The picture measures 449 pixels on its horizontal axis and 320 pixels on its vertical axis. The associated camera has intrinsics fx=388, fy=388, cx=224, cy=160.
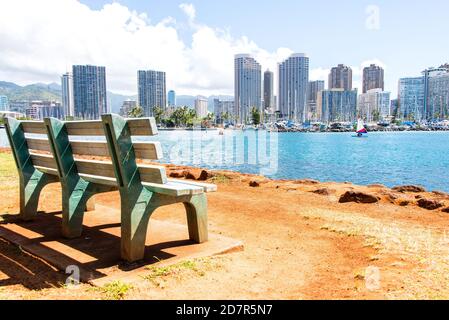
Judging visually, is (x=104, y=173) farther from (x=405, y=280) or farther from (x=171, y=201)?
(x=405, y=280)

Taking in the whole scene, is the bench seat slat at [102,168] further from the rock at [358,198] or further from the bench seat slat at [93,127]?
the rock at [358,198]

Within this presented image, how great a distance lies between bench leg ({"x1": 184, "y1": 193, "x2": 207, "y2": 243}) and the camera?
4.74 m

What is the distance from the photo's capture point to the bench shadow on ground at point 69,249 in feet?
13.0

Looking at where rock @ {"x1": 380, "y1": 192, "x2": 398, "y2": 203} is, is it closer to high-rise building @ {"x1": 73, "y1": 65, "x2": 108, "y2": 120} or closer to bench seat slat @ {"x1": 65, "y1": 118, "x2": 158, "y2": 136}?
bench seat slat @ {"x1": 65, "y1": 118, "x2": 158, "y2": 136}

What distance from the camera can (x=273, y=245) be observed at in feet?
16.2

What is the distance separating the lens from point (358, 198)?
28.0ft

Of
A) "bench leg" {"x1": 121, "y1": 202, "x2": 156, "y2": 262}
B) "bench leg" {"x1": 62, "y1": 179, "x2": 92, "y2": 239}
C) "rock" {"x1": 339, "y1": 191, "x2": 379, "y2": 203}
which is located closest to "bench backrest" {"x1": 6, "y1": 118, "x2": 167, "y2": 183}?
"bench leg" {"x1": 62, "y1": 179, "x2": 92, "y2": 239}

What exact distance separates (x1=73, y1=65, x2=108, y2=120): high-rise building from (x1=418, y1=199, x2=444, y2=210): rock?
7734 inches

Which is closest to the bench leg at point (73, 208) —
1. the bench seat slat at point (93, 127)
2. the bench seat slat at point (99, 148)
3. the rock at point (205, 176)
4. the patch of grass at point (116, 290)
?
the bench seat slat at point (99, 148)

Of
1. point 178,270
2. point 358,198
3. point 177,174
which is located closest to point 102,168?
point 178,270

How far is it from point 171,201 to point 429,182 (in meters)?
30.6

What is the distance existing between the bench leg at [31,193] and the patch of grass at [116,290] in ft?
10.5

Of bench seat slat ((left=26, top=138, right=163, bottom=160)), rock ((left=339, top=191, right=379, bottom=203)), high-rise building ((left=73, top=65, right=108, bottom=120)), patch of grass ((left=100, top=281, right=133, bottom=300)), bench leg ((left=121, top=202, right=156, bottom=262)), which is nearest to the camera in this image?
patch of grass ((left=100, top=281, right=133, bottom=300))
